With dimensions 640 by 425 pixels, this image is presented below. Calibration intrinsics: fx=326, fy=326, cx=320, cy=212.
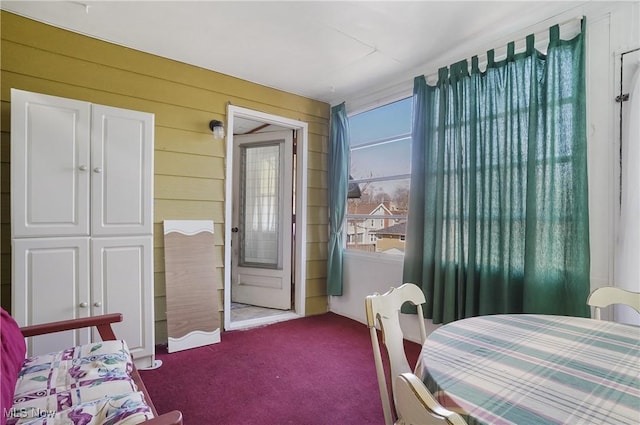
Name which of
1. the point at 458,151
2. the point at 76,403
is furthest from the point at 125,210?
the point at 458,151

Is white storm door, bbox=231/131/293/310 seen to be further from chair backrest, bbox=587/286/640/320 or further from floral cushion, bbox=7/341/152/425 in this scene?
chair backrest, bbox=587/286/640/320

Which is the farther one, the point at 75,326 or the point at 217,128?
the point at 217,128

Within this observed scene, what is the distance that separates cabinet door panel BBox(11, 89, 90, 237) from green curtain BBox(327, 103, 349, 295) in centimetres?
236

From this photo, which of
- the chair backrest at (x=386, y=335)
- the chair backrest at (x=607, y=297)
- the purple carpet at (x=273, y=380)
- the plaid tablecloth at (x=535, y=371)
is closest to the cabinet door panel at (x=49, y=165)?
the purple carpet at (x=273, y=380)

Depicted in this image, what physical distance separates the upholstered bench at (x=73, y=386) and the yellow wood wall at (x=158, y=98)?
1073 mm

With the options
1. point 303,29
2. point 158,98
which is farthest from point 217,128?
point 303,29

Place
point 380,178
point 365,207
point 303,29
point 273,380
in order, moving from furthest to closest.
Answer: point 365,207
point 380,178
point 303,29
point 273,380

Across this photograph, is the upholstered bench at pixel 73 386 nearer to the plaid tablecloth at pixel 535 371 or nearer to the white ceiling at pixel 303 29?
the plaid tablecloth at pixel 535 371

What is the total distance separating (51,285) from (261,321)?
1.96m

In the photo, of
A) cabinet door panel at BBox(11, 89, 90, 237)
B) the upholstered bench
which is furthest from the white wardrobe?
the upholstered bench

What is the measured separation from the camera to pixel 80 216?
217 centimetres

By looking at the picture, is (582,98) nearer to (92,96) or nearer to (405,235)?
(405,235)

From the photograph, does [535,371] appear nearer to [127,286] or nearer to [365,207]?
[127,286]

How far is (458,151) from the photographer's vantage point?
2.61m
